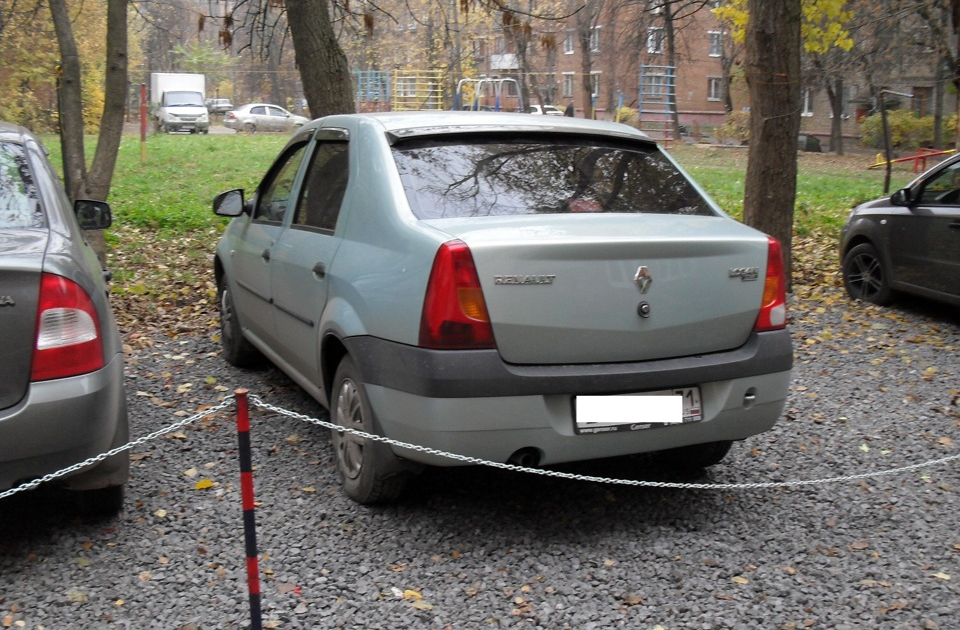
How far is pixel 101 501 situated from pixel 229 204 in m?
2.51

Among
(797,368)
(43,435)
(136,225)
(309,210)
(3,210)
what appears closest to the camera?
(43,435)

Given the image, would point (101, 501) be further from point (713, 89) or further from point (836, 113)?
point (713, 89)

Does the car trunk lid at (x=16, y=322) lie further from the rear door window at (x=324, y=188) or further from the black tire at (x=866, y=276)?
the black tire at (x=866, y=276)

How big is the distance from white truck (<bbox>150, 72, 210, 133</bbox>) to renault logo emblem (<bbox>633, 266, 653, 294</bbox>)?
137ft

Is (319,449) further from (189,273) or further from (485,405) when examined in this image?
(189,273)

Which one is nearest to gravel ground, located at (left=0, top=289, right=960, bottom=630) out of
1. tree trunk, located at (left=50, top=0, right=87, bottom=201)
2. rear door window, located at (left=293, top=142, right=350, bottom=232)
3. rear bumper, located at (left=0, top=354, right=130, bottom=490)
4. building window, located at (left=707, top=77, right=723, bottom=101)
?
rear bumper, located at (left=0, top=354, right=130, bottom=490)

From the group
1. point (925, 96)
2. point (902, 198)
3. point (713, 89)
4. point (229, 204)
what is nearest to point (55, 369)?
point (229, 204)

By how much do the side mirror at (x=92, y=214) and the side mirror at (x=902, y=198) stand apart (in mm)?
6770

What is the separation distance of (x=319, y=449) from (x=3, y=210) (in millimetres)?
1957

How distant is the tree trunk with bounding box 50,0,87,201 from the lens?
994cm

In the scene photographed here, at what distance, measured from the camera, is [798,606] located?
12.3 feet

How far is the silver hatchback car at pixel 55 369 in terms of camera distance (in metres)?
3.69

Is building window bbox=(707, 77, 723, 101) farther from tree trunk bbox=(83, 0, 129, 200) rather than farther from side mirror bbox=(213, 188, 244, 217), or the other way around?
side mirror bbox=(213, 188, 244, 217)

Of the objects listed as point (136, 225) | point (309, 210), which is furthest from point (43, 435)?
point (136, 225)
